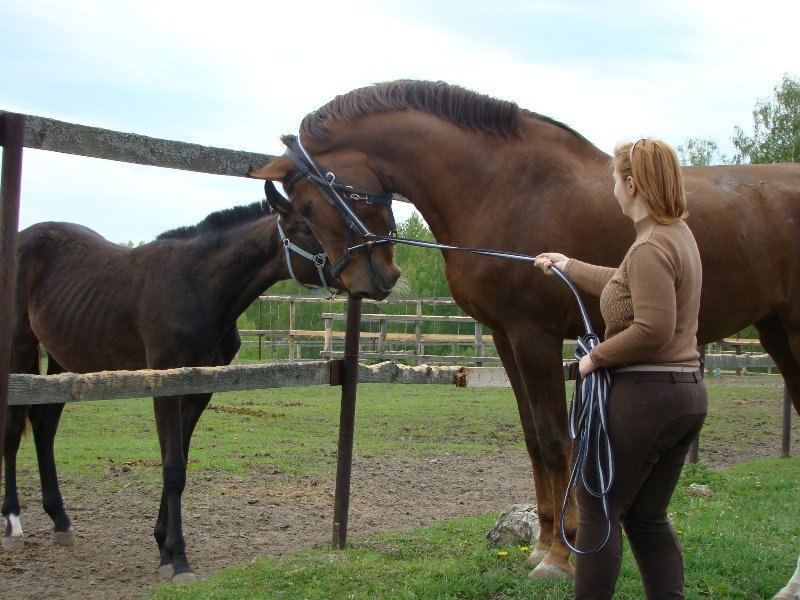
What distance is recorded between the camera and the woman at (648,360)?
8.43ft

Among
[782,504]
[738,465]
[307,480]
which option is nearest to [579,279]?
[782,504]

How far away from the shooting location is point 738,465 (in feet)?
27.7

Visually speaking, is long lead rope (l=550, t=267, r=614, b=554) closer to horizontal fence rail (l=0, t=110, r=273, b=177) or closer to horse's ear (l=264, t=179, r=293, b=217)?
horse's ear (l=264, t=179, r=293, b=217)

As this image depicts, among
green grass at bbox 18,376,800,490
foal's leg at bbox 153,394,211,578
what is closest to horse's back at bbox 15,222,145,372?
foal's leg at bbox 153,394,211,578

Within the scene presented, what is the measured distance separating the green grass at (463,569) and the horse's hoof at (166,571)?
14.3 inches

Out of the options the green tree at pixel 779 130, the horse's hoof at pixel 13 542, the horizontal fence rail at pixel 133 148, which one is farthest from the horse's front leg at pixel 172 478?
the green tree at pixel 779 130

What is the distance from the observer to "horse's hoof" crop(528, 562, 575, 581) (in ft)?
12.5

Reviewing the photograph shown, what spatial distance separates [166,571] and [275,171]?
232cm

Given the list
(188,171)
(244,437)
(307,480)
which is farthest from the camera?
(244,437)

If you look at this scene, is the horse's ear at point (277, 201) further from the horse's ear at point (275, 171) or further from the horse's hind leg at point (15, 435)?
the horse's hind leg at point (15, 435)

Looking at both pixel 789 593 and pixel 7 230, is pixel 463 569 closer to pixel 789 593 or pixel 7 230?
pixel 789 593

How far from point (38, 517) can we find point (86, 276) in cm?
187

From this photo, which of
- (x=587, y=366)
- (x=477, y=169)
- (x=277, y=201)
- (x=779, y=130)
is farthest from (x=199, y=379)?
(x=779, y=130)

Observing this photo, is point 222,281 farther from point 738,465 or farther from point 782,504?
point 738,465
